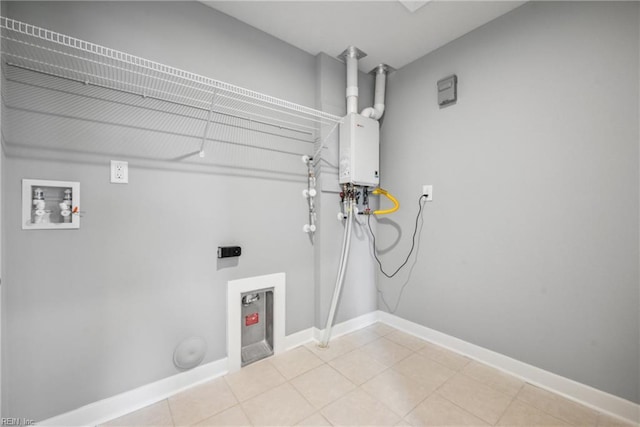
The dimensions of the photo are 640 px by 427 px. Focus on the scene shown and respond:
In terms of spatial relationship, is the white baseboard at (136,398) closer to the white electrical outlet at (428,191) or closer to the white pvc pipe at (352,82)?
the white electrical outlet at (428,191)

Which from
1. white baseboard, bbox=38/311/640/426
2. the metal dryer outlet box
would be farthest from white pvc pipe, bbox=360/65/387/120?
white baseboard, bbox=38/311/640/426

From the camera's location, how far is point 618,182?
4.38 feet

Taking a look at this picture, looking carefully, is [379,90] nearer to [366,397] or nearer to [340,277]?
[340,277]

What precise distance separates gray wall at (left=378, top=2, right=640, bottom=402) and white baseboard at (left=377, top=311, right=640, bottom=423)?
1.6 inches

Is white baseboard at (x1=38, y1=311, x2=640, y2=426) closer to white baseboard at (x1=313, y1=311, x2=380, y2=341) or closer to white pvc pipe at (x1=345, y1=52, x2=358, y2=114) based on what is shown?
white baseboard at (x1=313, y1=311, x2=380, y2=341)

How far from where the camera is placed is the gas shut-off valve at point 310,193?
2.07m

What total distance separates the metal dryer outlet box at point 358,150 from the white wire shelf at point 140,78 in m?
0.14

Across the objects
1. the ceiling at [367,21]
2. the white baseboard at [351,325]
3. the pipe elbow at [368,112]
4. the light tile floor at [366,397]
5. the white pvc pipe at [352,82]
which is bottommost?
the light tile floor at [366,397]

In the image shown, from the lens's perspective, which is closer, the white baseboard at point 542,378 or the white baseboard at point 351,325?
the white baseboard at point 542,378

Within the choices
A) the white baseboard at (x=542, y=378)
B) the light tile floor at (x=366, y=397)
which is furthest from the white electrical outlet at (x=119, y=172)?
the white baseboard at (x=542, y=378)

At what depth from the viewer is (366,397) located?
1.48 meters

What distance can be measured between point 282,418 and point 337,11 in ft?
8.12

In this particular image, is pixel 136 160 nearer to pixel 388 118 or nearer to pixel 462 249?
pixel 388 118

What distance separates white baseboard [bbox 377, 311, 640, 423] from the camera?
1.32 metres
